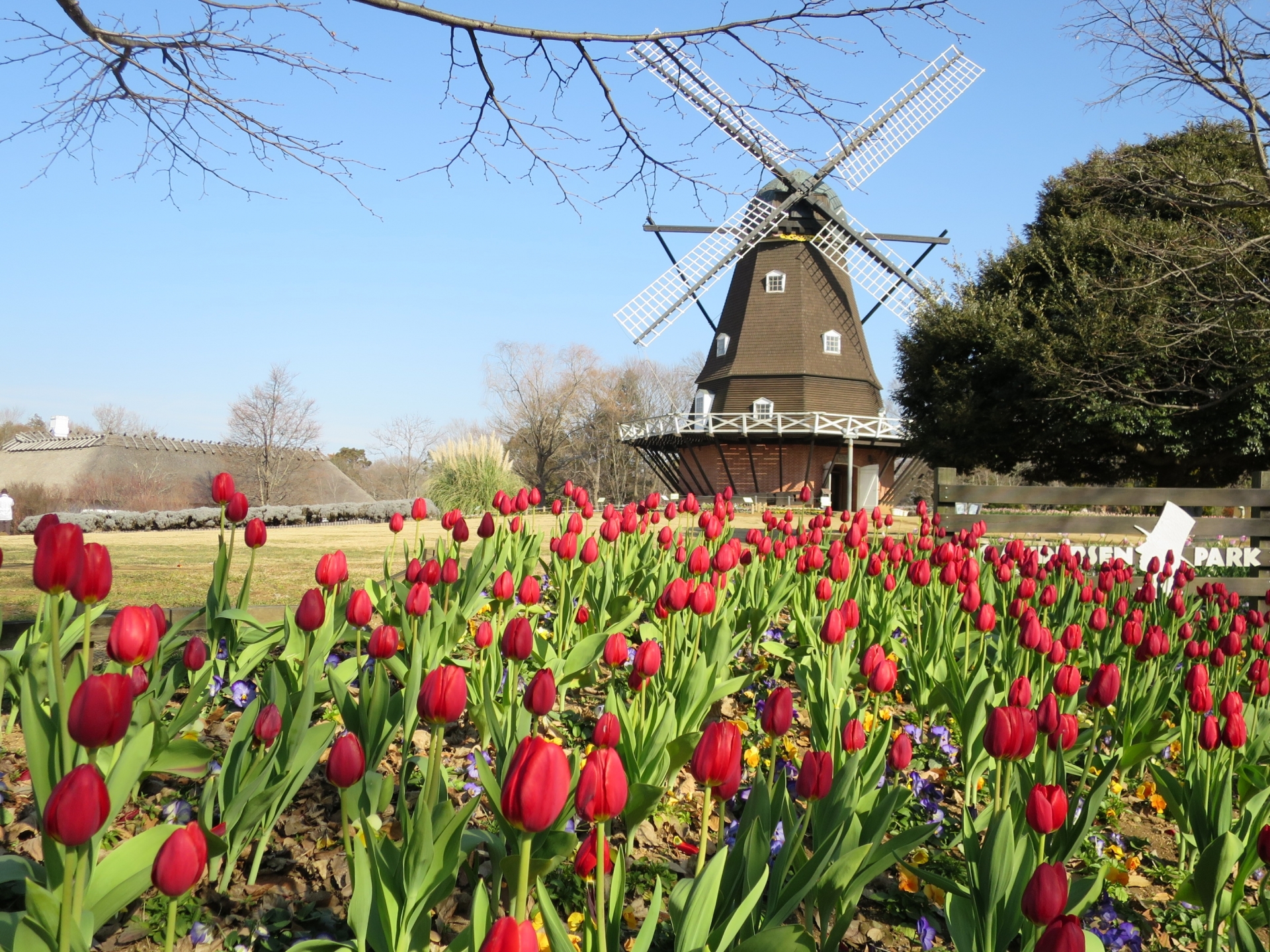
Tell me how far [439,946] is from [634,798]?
53 cm

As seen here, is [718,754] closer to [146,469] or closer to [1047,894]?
[1047,894]

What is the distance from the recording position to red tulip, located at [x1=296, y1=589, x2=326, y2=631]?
2.18 metres

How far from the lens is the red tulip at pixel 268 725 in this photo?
1888 mm

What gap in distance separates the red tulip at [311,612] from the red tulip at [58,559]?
0.62 m

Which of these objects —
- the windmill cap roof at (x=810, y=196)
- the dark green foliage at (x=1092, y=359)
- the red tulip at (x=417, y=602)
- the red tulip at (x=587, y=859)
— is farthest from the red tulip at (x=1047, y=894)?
the windmill cap roof at (x=810, y=196)

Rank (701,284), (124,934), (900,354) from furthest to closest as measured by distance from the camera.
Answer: (701,284), (900,354), (124,934)

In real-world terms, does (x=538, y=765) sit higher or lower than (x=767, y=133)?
lower

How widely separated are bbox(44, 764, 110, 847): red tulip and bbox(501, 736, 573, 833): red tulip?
482mm

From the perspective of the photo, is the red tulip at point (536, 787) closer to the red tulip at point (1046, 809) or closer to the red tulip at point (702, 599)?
the red tulip at point (1046, 809)

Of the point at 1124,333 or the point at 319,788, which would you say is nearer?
the point at 319,788

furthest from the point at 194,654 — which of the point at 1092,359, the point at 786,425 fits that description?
the point at 786,425

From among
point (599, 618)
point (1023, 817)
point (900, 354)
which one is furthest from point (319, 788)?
point (900, 354)

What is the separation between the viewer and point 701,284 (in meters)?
27.1

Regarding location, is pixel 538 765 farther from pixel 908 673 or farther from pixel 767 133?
pixel 767 133
